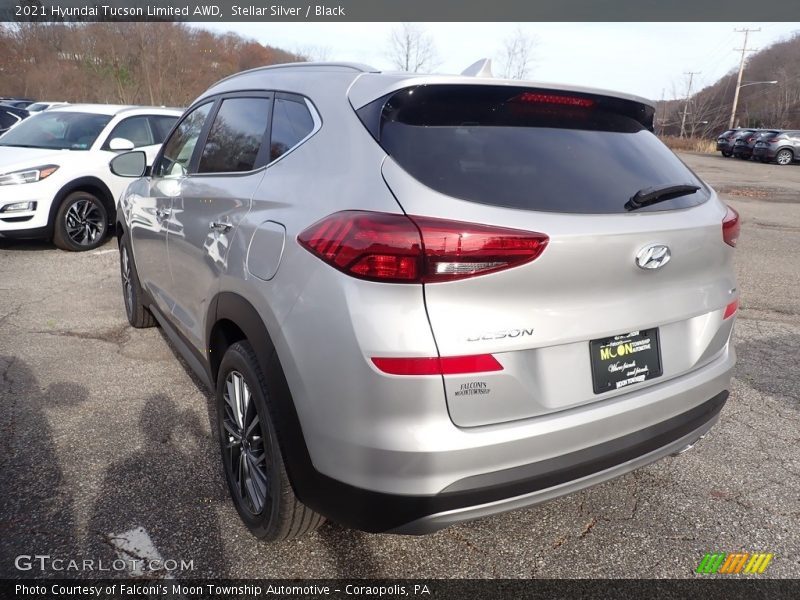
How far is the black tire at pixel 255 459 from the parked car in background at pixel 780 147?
32.1 meters

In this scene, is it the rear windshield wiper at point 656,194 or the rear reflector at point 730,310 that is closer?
A: the rear windshield wiper at point 656,194

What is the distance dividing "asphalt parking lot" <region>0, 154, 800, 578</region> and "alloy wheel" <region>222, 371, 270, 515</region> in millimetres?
188

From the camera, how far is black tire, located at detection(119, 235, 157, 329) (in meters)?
4.33

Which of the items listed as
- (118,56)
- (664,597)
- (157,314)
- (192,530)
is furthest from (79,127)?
(118,56)

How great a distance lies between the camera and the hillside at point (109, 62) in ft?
124

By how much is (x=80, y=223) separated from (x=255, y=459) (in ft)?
21.4

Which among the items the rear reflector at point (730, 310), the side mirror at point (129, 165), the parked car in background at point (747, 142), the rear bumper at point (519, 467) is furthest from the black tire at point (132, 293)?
the parked car in background at point (747, 142)

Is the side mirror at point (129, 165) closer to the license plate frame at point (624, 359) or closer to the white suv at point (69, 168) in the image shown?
the license plate frame at point (624, 359)

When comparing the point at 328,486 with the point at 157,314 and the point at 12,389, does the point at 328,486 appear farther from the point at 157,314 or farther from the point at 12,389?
the point at 12,389

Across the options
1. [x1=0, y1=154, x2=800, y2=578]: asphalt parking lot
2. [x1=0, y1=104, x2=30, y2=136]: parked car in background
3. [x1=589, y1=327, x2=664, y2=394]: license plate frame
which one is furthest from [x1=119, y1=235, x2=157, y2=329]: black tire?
[x1=0, y1=104, x2=30, y2=136]: parked car in background

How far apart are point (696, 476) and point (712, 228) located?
4.45ft

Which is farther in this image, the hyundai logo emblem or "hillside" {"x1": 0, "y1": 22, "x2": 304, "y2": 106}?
"hillside" {"x1": 0, "y1": 22, "x2": 304, "y2": 106}

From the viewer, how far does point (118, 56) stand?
38250 mm

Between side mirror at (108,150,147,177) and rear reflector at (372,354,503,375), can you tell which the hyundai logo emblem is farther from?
side mirror at (108,150,147,177)
